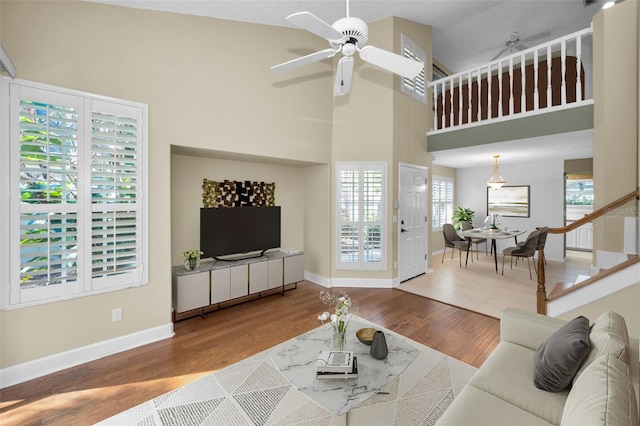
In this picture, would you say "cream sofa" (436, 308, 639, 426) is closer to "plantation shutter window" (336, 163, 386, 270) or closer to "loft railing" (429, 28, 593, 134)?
"plantation shutter window" (336, 163, 386, 270)

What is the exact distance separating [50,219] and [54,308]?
31.8 inches

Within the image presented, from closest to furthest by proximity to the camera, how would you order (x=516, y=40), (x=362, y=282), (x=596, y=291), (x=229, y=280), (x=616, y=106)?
(x=596, y=291) → (x=616, y=106) → (x=229, y=280) → (x=362, y=282) → (x=516, y=40)

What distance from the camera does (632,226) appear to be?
2812 mm

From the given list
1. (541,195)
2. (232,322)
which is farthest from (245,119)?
(541,195)

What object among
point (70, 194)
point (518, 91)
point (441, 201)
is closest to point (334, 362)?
point (70, 194)

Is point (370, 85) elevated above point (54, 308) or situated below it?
above

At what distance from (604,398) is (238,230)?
12.8ft

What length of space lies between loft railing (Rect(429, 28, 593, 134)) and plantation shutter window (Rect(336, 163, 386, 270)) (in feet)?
5.63

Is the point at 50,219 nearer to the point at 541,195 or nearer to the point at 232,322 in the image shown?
the point at 232,322

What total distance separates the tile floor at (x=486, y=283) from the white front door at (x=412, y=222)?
10.1 inches

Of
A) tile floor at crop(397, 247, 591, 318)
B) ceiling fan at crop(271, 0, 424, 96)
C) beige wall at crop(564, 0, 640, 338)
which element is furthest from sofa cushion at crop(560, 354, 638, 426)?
beige wall at crop(564, 0, 640, 338)

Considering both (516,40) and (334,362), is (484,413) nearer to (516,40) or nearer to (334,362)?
(334,362)

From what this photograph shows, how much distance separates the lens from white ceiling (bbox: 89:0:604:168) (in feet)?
11.0

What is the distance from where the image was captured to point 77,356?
2570 millimetres
